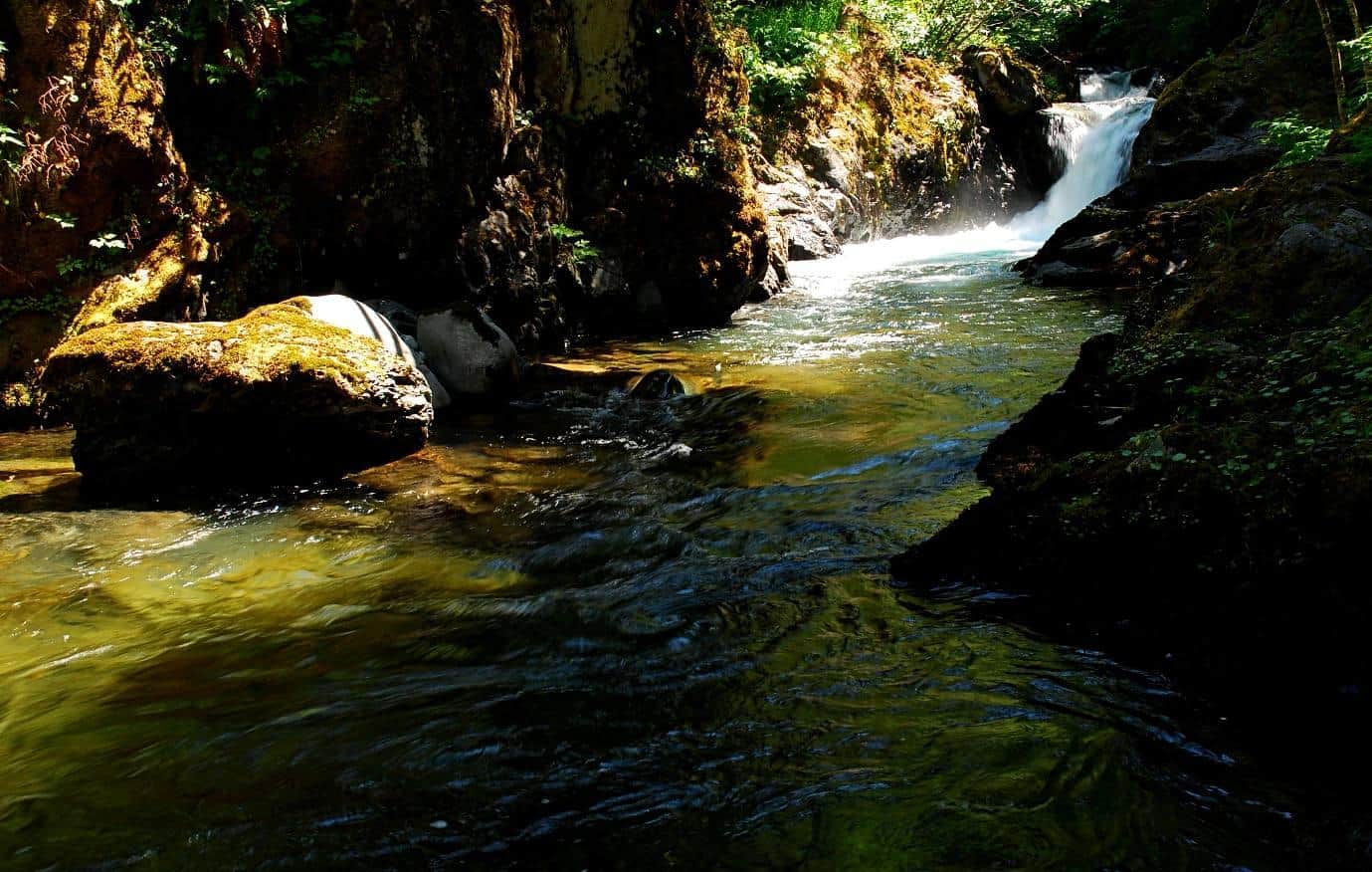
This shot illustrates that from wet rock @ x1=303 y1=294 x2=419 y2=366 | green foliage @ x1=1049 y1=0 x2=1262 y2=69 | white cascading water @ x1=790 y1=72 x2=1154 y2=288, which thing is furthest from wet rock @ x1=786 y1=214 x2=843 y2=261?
wet rock @ x1=303 y1=294 x2=419 y2=366

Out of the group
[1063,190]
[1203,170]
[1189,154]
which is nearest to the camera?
[1203,170]

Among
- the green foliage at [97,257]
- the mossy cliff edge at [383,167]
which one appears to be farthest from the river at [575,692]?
the mossy cliff edge at [383,167]

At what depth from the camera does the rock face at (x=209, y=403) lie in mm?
5727

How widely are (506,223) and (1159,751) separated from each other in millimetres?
9399

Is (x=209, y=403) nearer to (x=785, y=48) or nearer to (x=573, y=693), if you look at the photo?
(x=573, y=693)

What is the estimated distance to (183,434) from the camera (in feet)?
19.0

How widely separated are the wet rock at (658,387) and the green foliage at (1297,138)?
6621 mm

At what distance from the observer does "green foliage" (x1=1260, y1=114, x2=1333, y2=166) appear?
8.78 metres

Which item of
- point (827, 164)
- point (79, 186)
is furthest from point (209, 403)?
point (827, 164)

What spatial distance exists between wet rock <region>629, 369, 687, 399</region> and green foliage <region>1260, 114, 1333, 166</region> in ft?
21.7

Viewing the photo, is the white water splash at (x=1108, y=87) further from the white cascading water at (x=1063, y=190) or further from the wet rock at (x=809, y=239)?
the wet rock at (x=809, y=239)

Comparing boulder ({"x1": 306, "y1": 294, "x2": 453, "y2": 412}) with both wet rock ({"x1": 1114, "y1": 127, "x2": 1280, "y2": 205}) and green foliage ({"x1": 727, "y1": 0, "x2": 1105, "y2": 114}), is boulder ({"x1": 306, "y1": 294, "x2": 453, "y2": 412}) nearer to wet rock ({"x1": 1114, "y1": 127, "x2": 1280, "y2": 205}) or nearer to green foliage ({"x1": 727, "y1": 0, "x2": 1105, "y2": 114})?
green foliage ({"x1": 727, "y1": 0, "x2": 1105, "y2": 114})

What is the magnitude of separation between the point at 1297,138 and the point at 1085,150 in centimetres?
1175

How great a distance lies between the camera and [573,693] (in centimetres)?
289
